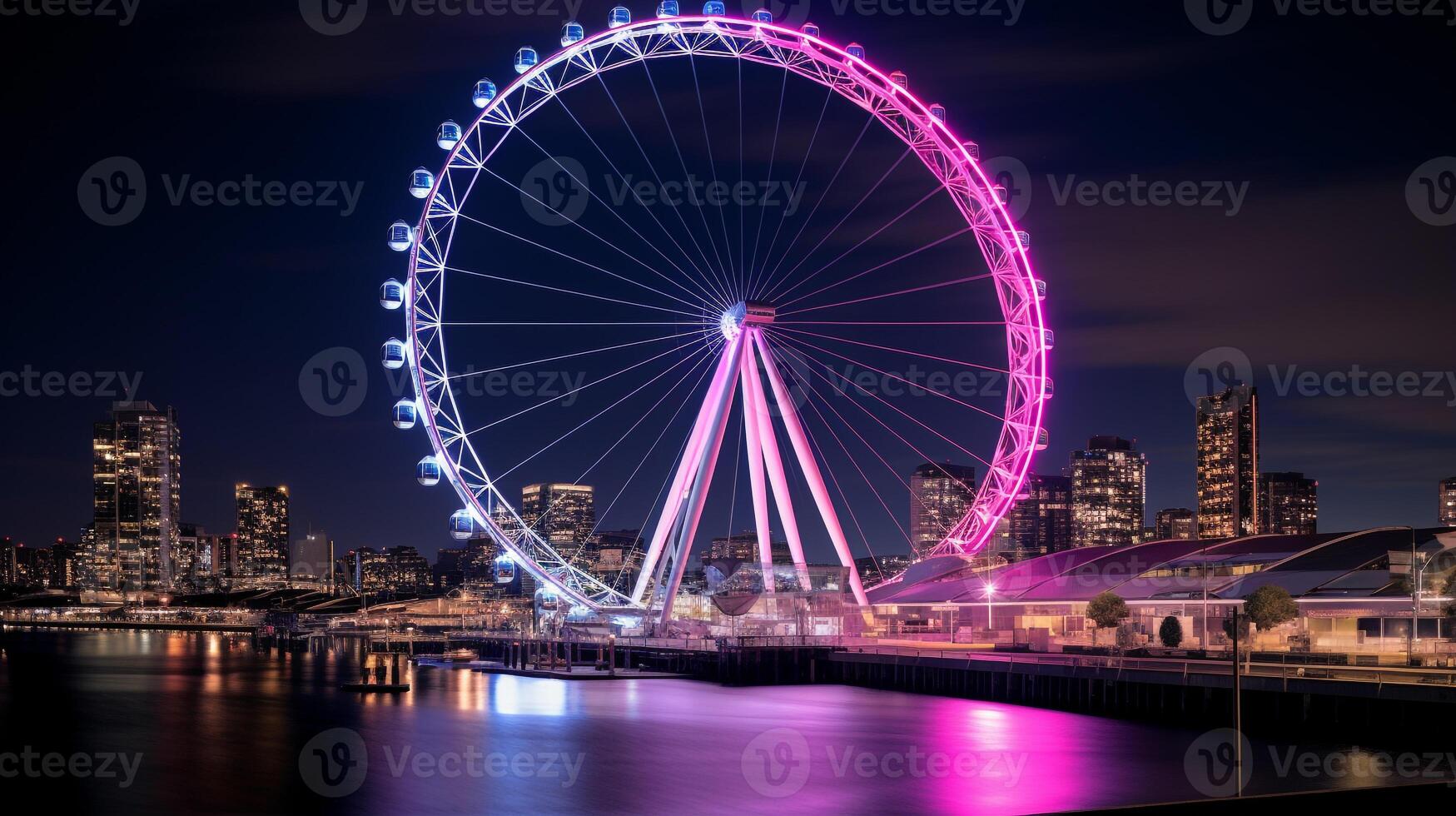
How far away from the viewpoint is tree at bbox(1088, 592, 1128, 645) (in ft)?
205

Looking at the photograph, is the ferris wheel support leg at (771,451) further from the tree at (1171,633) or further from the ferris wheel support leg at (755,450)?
the tree at (1171,633)

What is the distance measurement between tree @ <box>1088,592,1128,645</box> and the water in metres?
8.73

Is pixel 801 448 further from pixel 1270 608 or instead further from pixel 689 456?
pixel 1270 608

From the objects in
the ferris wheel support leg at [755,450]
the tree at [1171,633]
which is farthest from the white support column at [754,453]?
the tree at [1171,633]

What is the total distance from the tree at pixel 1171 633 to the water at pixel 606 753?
9206mm

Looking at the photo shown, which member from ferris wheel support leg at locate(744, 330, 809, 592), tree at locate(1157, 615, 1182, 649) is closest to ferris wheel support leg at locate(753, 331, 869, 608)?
ferris wheel support leg at locate(744, 330, 809, 592)

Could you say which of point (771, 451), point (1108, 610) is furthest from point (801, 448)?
point (1108, 610)

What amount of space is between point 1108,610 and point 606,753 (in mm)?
26059

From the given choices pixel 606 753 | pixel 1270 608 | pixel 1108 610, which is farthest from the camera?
pixel 1108 610

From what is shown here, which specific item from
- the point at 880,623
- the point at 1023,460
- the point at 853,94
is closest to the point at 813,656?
the point at 880,623

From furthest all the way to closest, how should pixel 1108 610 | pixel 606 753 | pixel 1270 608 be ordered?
pixel 1108 610, pixel 1270 608, pixel 606 753

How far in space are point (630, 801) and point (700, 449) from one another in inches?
1078

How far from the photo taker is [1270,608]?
2174 inches

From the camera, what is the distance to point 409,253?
6025 cm
